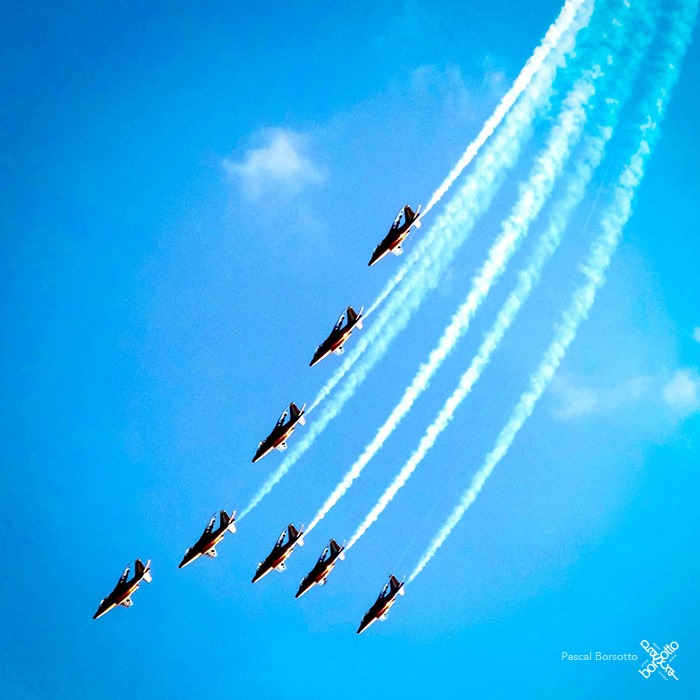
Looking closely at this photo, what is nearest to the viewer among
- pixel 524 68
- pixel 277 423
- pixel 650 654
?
pixel 524 68

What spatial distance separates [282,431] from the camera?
38.7 meters

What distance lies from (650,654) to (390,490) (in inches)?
1210

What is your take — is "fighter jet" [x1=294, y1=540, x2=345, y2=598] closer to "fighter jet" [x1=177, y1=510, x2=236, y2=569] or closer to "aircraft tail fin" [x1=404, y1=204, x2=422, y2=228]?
"fighter jet" [x1=177, y1=510, x2=236, y2=569]

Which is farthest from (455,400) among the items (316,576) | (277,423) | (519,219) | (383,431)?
(316,576)

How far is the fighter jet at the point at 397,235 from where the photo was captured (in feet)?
116

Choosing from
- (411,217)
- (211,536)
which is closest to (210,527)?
(211,536)

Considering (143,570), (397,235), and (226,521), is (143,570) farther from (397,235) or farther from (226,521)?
(397,235)

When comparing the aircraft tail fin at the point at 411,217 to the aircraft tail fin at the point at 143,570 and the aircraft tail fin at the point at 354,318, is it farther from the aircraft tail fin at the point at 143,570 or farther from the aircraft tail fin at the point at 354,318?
the aircraft tail fin at the point at 143,570

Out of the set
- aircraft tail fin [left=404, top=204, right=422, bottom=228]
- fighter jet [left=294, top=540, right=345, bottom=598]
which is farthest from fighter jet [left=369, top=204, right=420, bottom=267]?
fighter jet [left=294, top=540, right=345, bottom=598]

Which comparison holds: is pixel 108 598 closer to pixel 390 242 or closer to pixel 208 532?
pixel 208 532

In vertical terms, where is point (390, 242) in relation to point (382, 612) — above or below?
above

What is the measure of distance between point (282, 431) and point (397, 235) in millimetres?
11110

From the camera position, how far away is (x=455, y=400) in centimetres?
3284

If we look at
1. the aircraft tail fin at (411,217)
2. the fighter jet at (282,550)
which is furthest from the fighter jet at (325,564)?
the aircraft tail fin at (411,217)
